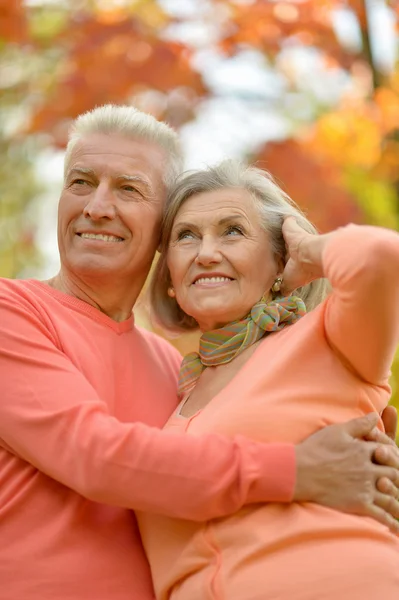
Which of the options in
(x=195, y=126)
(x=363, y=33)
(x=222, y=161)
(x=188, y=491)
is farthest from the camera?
(x=195, y=126)

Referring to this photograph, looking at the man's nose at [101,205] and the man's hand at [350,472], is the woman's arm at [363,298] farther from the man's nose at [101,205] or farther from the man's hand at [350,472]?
the man's nose at [101,205]

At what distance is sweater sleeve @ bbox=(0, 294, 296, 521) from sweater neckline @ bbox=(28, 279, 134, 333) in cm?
45

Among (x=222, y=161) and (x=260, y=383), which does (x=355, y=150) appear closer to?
(x=222, y=161)

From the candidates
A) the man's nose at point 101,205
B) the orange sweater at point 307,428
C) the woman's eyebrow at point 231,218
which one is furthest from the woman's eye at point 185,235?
the orange sweater at point 307,428

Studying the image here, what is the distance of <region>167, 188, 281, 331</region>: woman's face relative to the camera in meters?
2.69

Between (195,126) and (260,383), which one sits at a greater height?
(195,126)

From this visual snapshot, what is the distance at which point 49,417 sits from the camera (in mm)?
2375

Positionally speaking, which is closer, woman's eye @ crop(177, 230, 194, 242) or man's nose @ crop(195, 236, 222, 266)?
man's nose @ crop(195, 236, 222, 266)

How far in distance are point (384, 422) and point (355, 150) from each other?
136 inches

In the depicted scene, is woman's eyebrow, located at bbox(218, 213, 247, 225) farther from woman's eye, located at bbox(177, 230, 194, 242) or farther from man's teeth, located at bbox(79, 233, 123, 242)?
man's teeth, located at bbox(79, 233, 123, 242)

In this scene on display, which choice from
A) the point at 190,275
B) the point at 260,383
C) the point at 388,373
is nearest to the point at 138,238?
the point at 190,275

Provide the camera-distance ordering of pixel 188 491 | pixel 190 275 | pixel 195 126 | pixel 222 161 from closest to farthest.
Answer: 1. pixel 188 491
2. pixel 190 275
3. pixel 222 161
4. pixel 195 126

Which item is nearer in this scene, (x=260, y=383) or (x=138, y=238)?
(x=260, y=383)

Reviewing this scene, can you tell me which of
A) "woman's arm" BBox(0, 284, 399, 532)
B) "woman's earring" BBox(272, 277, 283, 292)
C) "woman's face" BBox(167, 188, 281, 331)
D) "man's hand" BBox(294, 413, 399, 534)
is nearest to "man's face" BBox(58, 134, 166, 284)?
"woman's face" BBox(167, 188, 281, 331)
